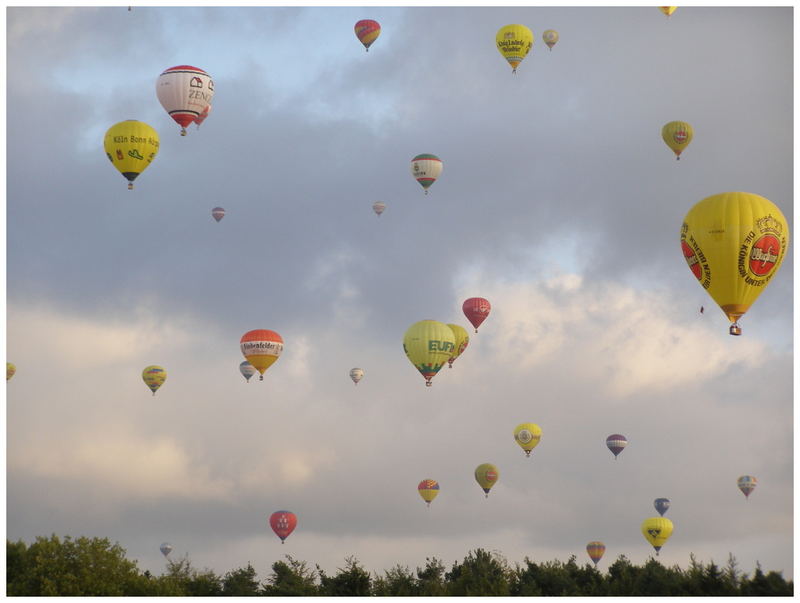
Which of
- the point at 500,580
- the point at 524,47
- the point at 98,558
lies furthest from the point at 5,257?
the point at 524,47

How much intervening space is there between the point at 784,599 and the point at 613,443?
47401mm

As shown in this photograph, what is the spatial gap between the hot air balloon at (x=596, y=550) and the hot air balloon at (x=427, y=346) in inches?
821

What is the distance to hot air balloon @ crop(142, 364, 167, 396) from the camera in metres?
94.1

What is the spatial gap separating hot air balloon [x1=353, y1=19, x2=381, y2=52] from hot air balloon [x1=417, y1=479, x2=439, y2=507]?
1223 inches

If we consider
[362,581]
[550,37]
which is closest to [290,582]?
[362,581]

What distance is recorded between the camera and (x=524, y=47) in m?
90.4

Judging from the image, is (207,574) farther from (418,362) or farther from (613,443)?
(613,443)

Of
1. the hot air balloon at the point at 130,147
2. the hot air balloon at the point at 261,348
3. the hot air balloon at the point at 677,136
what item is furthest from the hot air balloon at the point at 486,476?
the hot air balloon at the point at 130,147

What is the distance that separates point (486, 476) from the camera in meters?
95.6

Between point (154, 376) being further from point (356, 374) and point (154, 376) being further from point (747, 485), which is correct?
point (747, 485)

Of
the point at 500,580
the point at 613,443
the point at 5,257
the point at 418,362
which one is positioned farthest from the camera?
the point at 613,443

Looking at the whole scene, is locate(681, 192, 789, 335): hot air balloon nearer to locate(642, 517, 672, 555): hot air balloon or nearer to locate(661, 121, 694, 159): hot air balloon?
locate(661, 121, 694, 159): hot air balloon

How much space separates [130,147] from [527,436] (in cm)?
3378

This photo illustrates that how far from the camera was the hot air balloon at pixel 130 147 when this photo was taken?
7606 centimetres
